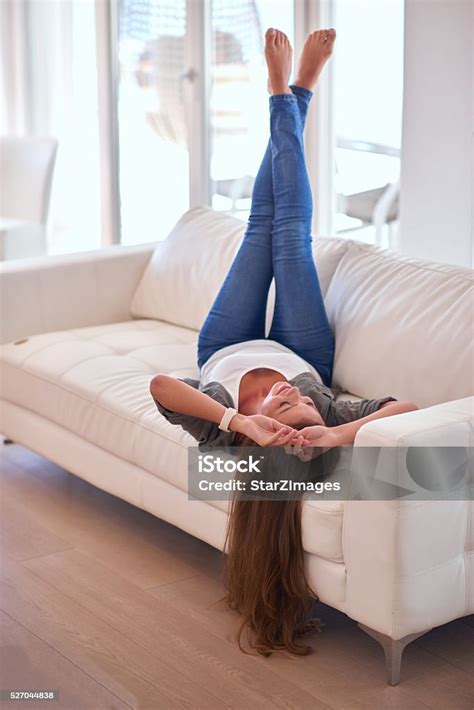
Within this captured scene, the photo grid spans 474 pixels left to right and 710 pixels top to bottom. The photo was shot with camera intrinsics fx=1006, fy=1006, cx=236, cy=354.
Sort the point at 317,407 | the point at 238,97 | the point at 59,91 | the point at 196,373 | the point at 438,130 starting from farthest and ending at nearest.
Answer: the point at 59,91 → the point at 238,97 → the point at 438,130 → the point at 196,373 → the point at 317,407

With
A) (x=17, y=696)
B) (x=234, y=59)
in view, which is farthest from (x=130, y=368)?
(x=234, y=59)

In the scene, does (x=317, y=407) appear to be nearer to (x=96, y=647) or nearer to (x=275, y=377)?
(x=275, y=377)

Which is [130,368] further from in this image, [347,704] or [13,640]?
[347,704]

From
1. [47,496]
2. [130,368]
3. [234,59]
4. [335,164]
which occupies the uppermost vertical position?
[234,59]

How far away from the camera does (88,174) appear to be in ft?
20.7

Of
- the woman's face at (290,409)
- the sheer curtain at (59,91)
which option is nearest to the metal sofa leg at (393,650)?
the woman's face at (290,409)

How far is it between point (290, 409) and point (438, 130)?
1.30 meters

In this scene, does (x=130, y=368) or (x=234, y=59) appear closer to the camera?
(x=130, y=368)

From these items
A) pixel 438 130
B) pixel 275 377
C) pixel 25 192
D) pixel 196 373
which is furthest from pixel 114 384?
pixel 25 192

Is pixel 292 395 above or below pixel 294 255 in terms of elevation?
below

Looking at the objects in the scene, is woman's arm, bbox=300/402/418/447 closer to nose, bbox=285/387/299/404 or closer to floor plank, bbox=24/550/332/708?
nose, bbox=285/387/299/404

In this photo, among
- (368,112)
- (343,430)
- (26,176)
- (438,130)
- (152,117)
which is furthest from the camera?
(26,176)

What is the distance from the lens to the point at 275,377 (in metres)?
2.54

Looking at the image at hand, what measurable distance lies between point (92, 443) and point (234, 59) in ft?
6.84
